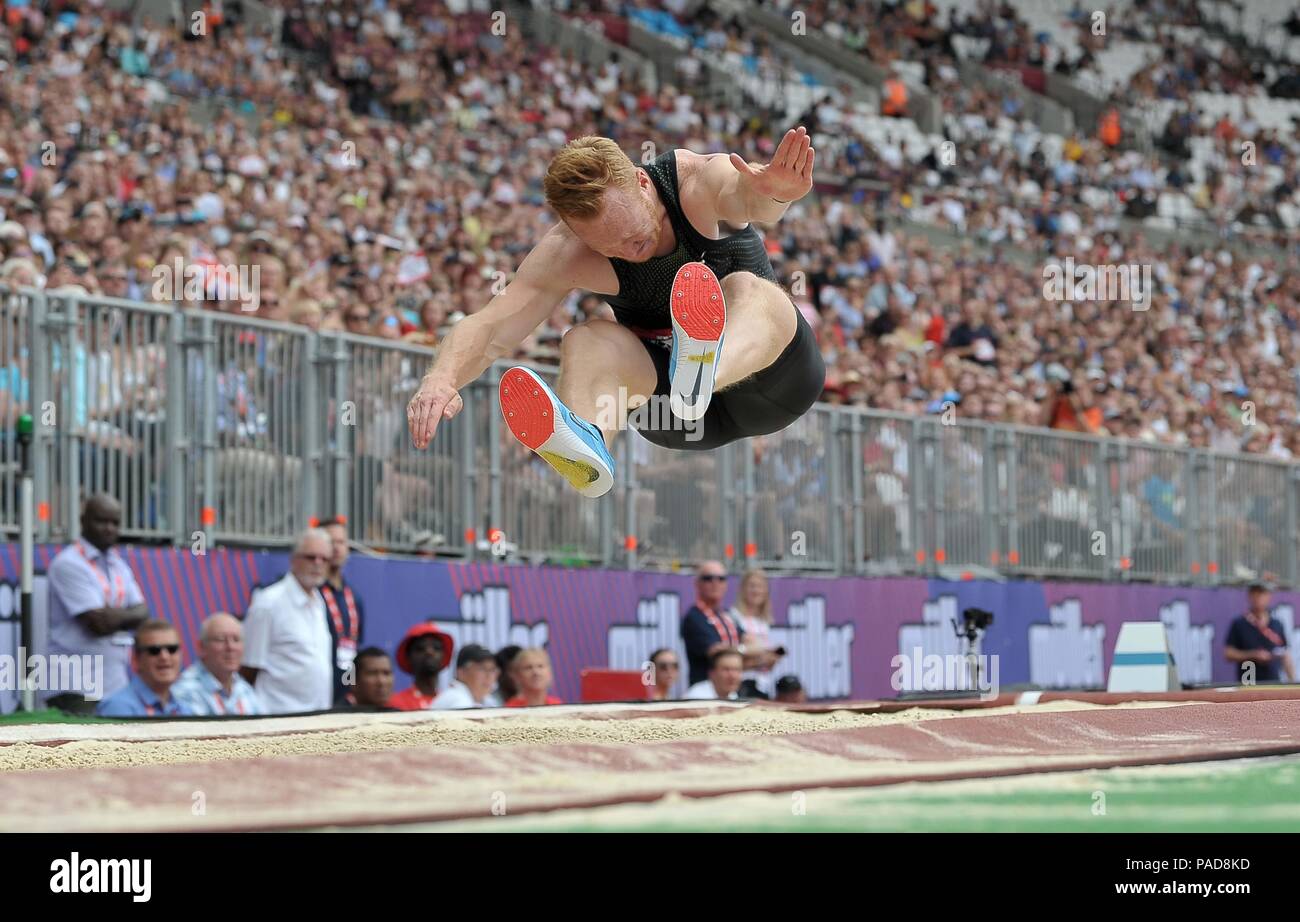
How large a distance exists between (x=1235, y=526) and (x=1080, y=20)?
13.7m

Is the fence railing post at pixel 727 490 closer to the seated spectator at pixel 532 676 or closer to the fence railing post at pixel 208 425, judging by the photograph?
the seated spectator at pixel 532 676

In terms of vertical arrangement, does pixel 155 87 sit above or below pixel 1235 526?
above

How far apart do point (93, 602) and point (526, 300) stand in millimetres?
3046

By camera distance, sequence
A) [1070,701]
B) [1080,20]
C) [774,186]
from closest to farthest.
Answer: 1. [774,186]
2. [1070,701]
3. [1080,20]

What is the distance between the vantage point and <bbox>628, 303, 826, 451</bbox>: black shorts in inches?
241

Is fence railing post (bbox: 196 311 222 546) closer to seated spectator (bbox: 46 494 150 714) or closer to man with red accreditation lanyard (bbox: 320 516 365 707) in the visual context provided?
man with red accreditation lanyard (bbox: 320 516 365 707)

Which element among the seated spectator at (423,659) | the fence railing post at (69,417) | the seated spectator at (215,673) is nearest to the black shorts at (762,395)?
the seated spectator at (215,673)

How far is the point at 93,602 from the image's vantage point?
7.84 metres

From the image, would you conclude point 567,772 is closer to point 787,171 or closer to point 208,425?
point 787,171

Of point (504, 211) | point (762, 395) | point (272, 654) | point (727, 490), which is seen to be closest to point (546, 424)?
point (762, 395)

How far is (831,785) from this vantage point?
4012mm

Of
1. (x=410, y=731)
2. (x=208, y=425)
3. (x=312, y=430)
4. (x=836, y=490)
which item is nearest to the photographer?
(x=410, y=731)

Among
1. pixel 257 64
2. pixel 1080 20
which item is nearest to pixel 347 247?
pixel 257 64
